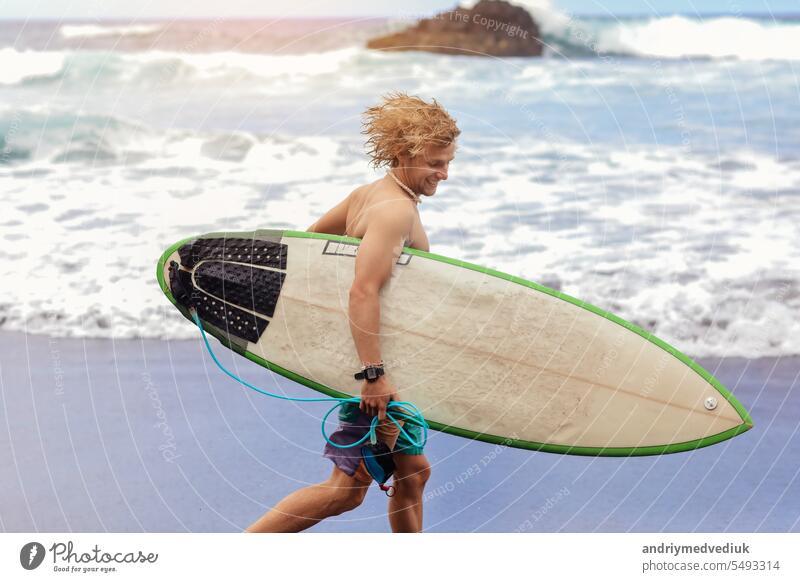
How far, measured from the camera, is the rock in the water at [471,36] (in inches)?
376

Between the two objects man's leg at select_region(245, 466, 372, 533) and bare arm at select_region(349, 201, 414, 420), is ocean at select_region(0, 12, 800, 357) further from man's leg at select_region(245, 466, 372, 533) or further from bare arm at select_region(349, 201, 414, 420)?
bare arm at select_region(349, 201, 414, 420)

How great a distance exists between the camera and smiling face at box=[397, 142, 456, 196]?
10.1 feet

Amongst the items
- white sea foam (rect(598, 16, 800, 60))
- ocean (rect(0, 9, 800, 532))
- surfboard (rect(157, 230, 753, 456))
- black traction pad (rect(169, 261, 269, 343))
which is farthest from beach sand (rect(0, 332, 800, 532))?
white sea foam (rect(598, 16, 800, 60))

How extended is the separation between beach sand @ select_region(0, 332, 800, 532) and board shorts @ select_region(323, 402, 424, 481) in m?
0.72

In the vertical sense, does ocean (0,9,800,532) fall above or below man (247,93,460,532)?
below

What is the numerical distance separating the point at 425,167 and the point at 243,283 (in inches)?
28.6

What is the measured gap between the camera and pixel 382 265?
3023mm

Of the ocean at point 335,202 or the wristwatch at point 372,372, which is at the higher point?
the wristwatch at point 372,372

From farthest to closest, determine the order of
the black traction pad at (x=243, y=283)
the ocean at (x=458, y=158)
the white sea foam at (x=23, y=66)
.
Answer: the white sea foam at (x=23, y=66)
the ocean at (x=458, y=158)
the black traction pad at (x=243, y=283)

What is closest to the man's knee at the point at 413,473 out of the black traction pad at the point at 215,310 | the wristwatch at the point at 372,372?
the wristwatch at the point at 372,372

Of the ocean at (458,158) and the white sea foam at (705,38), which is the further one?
the white sea foam at (705,38)

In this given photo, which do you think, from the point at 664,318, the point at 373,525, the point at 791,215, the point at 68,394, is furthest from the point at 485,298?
the point at 791,215

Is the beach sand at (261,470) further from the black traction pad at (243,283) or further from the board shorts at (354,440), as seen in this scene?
the black traction pad at (243,283)

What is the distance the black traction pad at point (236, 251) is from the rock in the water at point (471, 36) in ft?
20.9
